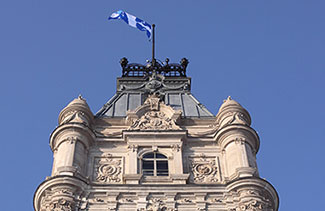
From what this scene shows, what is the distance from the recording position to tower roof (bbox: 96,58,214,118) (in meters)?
48.2

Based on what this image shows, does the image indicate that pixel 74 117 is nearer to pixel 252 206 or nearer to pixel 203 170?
pixel 203 170

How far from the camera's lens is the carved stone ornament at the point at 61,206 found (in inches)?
1421

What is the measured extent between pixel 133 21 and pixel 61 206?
75.6ft

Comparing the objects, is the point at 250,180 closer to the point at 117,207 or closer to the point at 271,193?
the point at 271,193

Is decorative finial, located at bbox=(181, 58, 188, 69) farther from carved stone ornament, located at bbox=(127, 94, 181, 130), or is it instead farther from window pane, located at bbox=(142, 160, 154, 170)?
window pane, located at bbox=(142, 160, 154, 170)

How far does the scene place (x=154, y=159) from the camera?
41188 mm

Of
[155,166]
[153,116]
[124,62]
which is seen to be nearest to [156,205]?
[155,166]

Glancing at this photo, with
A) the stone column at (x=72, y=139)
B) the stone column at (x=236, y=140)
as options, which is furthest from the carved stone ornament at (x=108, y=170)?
the stone column at (x=236, y=140)

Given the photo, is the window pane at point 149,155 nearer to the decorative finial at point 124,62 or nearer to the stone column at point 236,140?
the stone column at point 236,140

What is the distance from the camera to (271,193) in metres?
37.7

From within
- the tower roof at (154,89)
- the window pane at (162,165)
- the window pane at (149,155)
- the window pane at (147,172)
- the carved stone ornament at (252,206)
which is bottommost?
the carved stone ornament at (252,206)

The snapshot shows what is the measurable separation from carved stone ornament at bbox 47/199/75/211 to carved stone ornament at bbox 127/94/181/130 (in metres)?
8.19

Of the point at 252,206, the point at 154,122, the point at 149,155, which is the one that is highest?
the point at 154,122

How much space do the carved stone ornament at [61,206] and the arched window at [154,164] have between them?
17.3 ft
